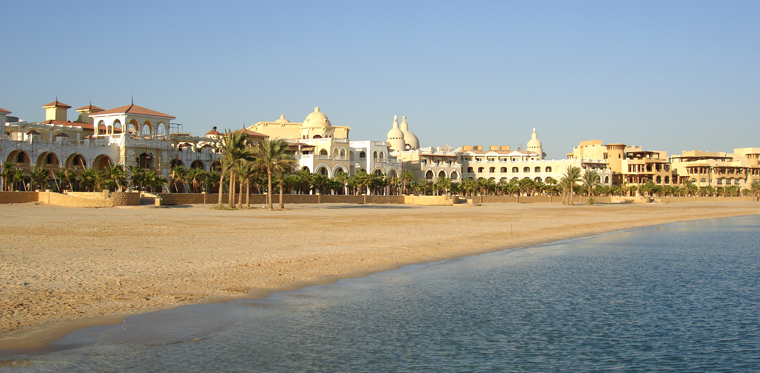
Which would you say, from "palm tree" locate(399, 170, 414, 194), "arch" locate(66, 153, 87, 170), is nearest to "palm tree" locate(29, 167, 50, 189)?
"arch" locate(66, 153, 87, 170)

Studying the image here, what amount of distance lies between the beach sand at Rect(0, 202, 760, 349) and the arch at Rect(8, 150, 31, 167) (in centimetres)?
3363

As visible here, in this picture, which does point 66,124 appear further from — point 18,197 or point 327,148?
point 327,148

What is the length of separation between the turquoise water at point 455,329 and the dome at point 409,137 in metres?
119

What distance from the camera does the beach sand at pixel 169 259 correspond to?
1235 centimetres


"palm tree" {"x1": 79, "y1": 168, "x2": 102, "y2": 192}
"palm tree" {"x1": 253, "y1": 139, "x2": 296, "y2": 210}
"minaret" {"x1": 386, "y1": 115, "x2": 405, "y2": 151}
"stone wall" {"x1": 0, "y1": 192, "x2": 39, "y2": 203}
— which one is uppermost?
"minaret" {"x1": 386, "y1": 115, "x2": 405, "y2": 151}

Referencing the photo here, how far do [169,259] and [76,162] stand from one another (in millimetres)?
58604

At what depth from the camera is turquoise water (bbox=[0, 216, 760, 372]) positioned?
404 inches

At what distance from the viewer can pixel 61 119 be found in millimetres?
87188

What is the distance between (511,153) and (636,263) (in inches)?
4507

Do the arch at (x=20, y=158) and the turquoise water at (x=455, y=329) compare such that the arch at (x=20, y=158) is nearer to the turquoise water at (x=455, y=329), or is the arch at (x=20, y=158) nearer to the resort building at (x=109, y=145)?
the resort building at (x=109, y=145)

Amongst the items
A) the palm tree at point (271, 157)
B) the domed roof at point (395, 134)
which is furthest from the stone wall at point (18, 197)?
the domed roof at point (395, 134)

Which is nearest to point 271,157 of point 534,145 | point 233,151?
point 233,151

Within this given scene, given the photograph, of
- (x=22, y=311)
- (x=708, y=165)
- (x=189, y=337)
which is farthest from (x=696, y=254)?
(x=708, y=165)

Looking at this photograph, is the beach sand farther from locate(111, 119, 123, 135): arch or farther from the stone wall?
locate(111, 119, 123, 135): arch
